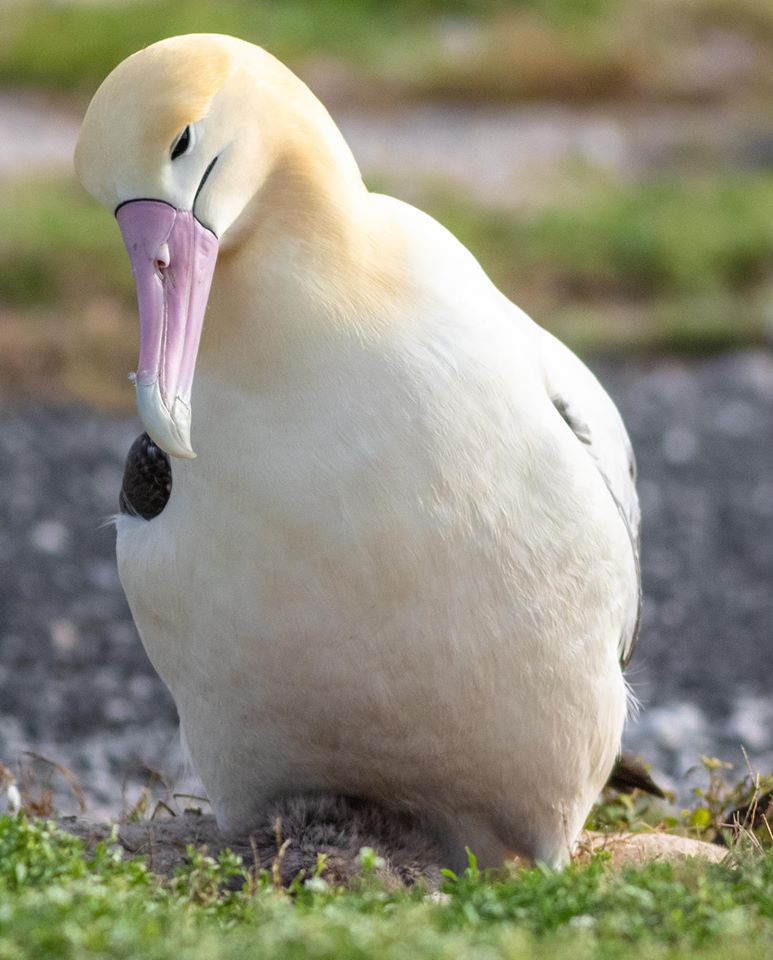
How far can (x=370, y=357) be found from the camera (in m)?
4.32

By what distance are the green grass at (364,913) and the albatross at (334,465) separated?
1.94 ft

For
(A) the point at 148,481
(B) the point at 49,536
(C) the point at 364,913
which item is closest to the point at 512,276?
(B) the point at 49,536

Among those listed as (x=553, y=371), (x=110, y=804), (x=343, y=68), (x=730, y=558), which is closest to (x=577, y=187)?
(x=343, y=68)

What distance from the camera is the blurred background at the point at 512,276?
328 inches

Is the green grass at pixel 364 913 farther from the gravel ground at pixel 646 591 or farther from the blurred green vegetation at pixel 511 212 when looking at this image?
the blurred green vegetation at pixel 511 212

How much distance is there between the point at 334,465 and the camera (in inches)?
168

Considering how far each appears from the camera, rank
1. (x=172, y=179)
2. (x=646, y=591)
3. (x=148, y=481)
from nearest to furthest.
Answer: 1. (x=172, y=179)
2. (x=148, y=481)
3. (x=646, y=591)

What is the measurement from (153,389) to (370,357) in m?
0.60

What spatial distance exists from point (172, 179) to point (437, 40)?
675 inches

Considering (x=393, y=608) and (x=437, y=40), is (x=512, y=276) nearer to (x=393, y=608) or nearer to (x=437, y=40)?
(x=437, y=40)

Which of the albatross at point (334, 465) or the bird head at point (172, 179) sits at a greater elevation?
the bird head at point (172, 179)

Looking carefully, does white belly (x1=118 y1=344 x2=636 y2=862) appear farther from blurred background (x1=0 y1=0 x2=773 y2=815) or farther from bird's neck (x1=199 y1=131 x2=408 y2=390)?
blurred background (x1=0 y1=0 x2=773 y2=815)

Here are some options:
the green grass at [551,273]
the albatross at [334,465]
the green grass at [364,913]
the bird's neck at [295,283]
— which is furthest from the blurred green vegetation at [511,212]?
the green grass at [364,913]

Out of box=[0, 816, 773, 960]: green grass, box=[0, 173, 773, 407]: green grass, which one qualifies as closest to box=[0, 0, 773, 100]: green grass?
box=[0, 173, 773, 407]: green grass
